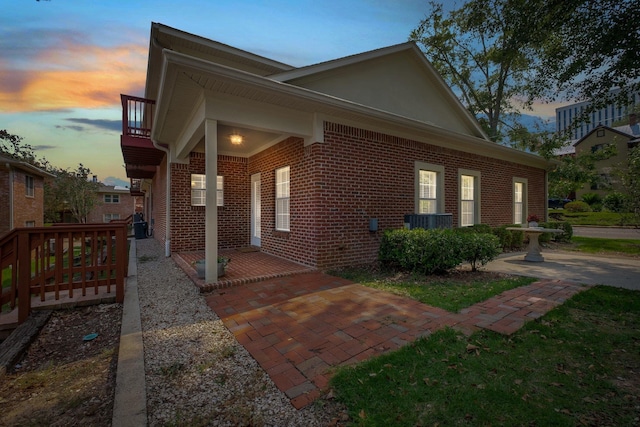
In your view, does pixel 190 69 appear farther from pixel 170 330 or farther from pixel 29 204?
pixel 29 204

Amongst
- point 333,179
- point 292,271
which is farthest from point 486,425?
point 333,179

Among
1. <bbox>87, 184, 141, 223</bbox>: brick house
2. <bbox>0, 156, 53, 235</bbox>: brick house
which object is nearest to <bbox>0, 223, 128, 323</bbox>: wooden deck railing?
<bbox>0, 156, 53, 235</bbox>: brick house

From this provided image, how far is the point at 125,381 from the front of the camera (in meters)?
2.27

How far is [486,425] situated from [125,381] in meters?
2.64

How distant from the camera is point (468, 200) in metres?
9.43

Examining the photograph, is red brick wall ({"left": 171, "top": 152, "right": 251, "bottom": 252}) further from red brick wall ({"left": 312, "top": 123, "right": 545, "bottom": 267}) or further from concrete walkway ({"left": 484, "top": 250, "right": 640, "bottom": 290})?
concrete walkway ({"left": 484, "top": 250, "right": 640, "bottom": 290})

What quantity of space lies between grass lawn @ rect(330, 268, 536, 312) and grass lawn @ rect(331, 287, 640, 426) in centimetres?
98

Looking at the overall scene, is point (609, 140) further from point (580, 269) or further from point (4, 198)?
point (4, 198)

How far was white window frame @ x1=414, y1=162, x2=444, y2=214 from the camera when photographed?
7.79 meters

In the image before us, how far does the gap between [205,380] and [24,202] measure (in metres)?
21.0

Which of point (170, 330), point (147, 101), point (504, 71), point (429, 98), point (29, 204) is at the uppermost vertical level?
point (504, 71)

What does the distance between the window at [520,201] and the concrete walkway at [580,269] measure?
3752 millimetres

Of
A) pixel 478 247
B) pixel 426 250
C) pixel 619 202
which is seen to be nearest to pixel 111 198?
pixel 426 250

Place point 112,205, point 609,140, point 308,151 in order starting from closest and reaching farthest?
point 308,151 → point 112,205 → point 609,140
